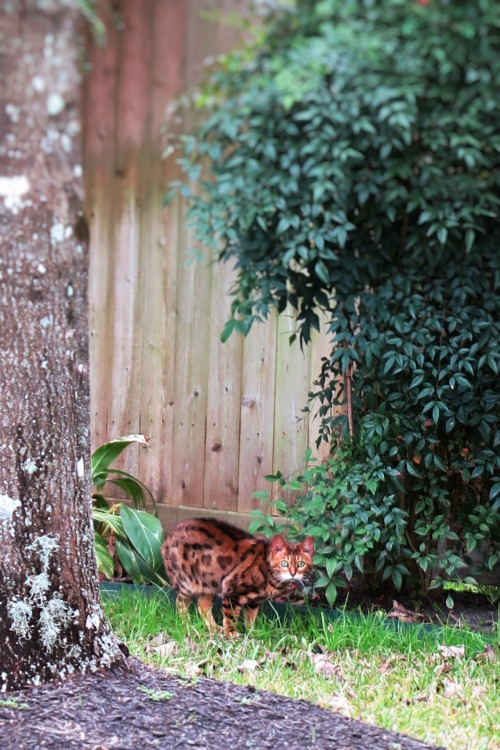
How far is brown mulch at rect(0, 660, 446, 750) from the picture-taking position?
222cm

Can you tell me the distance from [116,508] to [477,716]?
2301 millimetres

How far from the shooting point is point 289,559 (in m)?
3.54

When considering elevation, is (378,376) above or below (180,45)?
below

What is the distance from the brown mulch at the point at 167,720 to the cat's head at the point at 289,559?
36.1 inches

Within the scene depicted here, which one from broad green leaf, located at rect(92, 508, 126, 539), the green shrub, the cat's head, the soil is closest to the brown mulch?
the soil

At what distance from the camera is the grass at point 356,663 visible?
268 cm

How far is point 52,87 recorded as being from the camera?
2.26 metres

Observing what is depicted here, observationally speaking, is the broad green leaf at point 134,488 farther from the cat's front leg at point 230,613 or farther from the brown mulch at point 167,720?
the brown mulch at point 167,720

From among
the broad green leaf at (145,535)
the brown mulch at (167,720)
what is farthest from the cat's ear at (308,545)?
the brown mulch at (167,720)

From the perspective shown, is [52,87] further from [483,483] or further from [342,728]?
[483,483]

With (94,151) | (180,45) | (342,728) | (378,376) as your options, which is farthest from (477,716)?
(94,151)

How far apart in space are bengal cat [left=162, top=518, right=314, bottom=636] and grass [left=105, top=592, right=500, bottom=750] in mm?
103

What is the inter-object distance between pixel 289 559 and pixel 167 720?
49.9 inches

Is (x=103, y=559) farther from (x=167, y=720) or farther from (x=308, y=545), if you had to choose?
(x=167, y=720)
